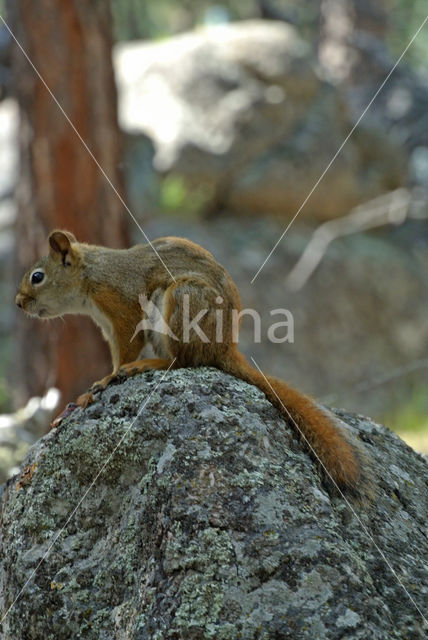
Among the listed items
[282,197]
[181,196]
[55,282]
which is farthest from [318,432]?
[282,197]

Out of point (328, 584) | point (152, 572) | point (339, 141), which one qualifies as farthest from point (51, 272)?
point (339, 141)

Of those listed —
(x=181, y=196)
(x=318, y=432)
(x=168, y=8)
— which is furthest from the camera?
(x=168, y=8)

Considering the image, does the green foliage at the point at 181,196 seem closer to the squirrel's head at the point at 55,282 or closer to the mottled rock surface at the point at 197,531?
the squirrel's head at the point at 55,282

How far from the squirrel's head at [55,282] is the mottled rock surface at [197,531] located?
0.80m

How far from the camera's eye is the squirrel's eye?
329 centimetres

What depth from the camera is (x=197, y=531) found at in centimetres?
202

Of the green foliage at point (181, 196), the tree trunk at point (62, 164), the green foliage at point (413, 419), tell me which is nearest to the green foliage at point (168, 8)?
the green foliage at point (181, 196)

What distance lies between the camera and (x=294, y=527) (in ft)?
6.69

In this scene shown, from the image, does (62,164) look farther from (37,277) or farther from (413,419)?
(413,419)

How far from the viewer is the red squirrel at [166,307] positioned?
2395 millimetres

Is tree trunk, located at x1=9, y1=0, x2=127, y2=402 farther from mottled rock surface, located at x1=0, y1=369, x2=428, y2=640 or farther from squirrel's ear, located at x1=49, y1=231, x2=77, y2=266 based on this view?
mottled rock surface, located at x1=0, y1=369, x2=428, y2=640

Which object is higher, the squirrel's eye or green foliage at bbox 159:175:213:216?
green foliage at bbox 159:175:213:216

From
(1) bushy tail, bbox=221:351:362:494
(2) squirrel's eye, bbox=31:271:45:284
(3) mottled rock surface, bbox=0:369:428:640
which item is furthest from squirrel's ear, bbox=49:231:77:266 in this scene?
(1) bushy tail, bbox=221:351:362:494

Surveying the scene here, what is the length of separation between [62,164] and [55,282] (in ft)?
8.63
